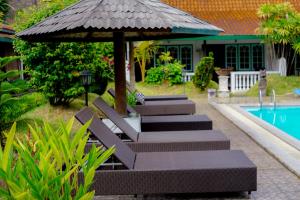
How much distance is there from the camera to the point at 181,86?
23344mm

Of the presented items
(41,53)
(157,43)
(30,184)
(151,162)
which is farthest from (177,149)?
(157,43)

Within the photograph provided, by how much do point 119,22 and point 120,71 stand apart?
182 centimetres

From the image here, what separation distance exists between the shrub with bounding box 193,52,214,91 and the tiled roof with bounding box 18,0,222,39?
12.4 metres

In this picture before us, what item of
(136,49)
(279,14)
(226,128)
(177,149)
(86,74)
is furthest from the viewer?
(136,49)

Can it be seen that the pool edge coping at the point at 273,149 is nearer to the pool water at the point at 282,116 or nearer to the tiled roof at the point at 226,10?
the pool water at the point at 282,116

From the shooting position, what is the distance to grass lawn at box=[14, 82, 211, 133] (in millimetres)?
10177

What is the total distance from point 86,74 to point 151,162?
17.2ft

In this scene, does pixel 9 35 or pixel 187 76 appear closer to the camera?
pixel 9 35

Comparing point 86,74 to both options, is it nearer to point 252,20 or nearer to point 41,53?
point 41,53

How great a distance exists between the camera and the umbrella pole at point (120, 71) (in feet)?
30.7

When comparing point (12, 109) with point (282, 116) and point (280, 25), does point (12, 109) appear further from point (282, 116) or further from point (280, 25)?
point (280, 25)

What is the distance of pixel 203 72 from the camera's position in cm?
2169

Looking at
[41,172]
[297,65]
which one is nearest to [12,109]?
[41,172]

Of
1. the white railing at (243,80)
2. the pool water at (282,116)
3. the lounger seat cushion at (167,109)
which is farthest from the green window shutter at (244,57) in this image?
the lounger seat cushion at (167,109)
